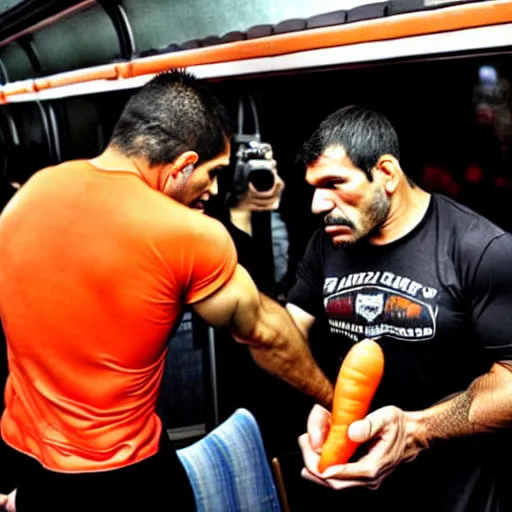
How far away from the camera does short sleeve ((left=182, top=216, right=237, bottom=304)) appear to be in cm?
172

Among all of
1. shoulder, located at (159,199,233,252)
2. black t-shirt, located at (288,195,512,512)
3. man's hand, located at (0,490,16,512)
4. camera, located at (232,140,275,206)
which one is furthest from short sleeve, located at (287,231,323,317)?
man's hand, located at (0,490,16,512)

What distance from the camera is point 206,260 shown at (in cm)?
174

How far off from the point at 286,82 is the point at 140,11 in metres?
1.68

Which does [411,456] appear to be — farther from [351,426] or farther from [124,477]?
[124,477]

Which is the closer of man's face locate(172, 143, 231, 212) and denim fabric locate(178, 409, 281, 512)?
man's face locate(172, 143, 231, 212)

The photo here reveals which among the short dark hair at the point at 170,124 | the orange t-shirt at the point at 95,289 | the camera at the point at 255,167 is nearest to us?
the orange t-shirt at the point at 95,289

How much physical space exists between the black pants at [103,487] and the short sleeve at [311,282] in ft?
1.97

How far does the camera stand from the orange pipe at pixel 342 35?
1538 millimetres

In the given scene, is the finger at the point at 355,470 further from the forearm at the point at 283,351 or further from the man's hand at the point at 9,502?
the man's hand at the point at 9,502

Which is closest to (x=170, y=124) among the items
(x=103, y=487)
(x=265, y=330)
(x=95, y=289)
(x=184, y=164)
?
(x=184, y=164)

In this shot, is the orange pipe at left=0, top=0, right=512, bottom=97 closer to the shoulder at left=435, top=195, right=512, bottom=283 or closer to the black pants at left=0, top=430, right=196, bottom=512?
the shoulder at left=435, top=195, right=512, bottom=283

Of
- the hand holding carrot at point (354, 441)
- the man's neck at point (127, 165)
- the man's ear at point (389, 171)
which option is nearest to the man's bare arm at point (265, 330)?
the hand holding carrot at point (354, 441)

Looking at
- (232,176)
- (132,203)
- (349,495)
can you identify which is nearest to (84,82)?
(232,176)

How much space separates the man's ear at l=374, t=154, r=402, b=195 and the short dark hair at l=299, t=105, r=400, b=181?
0.01 m
